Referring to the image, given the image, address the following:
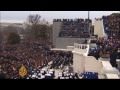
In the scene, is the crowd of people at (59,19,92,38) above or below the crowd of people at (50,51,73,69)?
above

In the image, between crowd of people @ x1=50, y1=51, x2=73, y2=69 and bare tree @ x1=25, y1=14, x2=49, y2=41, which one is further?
bare tree @ x1=25, y1=14, x2=49, y2=41

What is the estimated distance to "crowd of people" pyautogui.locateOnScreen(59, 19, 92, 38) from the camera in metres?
7.51

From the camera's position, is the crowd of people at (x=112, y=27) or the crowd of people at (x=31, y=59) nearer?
the crowd of people at (x=31, y=59)

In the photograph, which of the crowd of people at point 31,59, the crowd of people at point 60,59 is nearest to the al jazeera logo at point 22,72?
the crowd of people at point 31,59

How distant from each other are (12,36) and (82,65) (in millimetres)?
4450

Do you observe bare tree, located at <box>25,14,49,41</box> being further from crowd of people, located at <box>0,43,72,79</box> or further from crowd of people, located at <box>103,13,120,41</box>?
crowd of people, located at <box>103,13,120,41</box>

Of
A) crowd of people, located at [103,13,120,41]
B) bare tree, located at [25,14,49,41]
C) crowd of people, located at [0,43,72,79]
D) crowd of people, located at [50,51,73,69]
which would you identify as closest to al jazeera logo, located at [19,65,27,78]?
crowd of people, located at [0,43,72,79]

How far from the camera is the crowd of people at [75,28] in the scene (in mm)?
7511

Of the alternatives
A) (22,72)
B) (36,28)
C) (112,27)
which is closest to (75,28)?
(112,27)

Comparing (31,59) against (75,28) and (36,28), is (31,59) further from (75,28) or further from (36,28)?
(36,28)

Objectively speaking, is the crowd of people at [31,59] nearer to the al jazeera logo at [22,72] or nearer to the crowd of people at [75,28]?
the al jazeera logo at [22,72]
